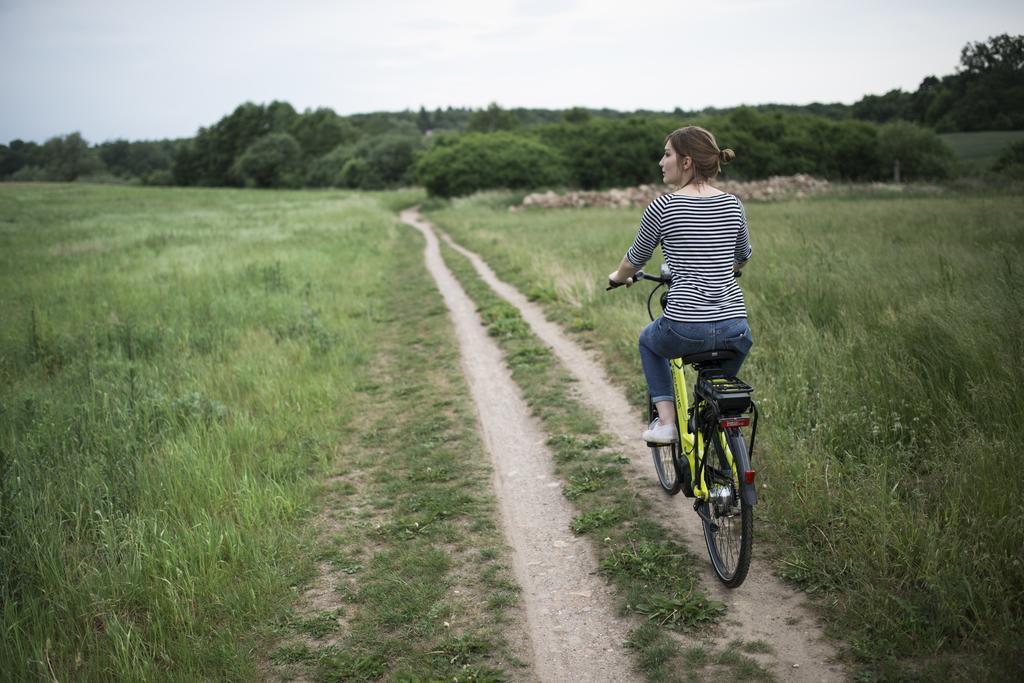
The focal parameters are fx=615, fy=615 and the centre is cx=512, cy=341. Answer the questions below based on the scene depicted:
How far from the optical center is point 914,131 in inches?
1944

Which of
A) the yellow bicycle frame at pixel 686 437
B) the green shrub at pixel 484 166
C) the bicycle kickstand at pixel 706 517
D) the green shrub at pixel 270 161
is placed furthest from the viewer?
the green shrub at pixel 270 161

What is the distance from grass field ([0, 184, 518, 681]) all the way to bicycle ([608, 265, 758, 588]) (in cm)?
144

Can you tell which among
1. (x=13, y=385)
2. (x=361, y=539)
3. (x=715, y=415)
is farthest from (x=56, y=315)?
(x=715, y=415)

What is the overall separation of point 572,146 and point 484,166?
46.8ft

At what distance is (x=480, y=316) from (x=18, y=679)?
32.9ft

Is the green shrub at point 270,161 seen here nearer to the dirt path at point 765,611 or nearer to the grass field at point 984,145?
the grass field at point 984,145

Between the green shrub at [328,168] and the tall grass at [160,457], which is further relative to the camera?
the green shrub at [328,168]

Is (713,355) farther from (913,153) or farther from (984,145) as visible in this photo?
(913,153)

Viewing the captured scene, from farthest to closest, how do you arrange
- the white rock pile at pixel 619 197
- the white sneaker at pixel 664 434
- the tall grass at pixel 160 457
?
the white rock pile at pixel 619 197 → the white sneaker at pixel 664 434 → the tall grass at pixel 160 457

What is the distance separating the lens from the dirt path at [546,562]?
3.43 meters

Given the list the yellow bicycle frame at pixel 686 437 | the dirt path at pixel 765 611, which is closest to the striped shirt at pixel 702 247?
the yellow bicycle frame at pixel 686 437

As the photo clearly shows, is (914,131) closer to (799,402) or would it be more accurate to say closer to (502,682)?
(799,402)

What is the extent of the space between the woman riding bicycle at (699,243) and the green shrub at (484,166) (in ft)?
180

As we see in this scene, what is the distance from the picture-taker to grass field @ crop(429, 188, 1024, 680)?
3223mm
